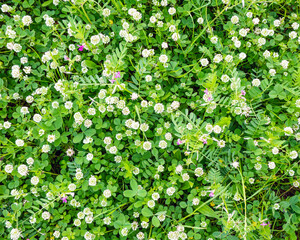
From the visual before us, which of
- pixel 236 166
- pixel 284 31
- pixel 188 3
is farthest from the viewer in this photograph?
pixel 284 31

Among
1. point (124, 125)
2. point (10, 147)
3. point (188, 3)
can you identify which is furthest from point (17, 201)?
point (188, 3)

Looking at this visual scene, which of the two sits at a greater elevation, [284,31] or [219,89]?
[284,31]

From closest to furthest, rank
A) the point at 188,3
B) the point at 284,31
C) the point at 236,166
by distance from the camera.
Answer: the point at 236,166 → the point at 188,3 → the point at 284,31

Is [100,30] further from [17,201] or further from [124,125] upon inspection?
[17,201]

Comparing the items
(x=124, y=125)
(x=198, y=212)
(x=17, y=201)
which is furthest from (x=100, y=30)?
(x=198, y=212)

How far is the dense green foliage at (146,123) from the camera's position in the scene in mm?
2910

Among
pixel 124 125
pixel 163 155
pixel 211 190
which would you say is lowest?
pixel 211 190

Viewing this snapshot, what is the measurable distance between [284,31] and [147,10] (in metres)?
1.78

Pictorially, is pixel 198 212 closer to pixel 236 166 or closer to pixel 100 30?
pixel 236 166

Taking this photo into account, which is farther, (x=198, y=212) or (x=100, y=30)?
(x=100, y=30)

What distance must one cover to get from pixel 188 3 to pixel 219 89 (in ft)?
3.55

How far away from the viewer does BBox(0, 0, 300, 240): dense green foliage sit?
9.55 ft

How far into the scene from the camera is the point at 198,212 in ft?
9.99

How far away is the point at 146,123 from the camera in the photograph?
3078 mm
